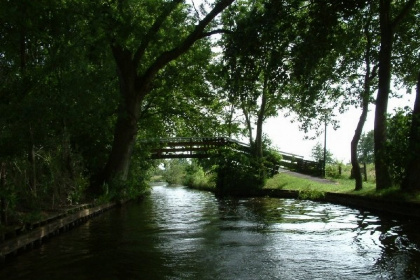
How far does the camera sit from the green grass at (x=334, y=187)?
1533 centimetres

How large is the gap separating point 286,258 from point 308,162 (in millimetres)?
25997

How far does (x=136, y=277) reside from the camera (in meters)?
7.37

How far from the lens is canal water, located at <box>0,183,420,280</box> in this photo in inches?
299

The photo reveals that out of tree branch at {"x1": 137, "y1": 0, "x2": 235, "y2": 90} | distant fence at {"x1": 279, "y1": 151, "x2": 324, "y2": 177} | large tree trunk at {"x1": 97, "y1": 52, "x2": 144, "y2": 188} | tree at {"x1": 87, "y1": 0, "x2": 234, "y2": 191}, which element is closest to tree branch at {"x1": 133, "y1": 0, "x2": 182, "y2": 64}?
tree at {"x1": 87, "y1": 0, "x2": 234, "y2": 191}

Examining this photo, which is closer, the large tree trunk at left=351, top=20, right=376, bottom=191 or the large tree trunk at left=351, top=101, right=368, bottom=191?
the large tree trunk at left=351, top=20, right=376, bottom=191

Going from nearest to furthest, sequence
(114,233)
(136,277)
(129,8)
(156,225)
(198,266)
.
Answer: (136,277), (198,266), (114,233), (156,225), (129,8)

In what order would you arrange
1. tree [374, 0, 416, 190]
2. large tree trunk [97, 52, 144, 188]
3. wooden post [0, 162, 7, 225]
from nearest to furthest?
1. wooden post [0, 162, 7, 225]
2. tree [374, 0, 416, 190]
3. large tree trunk [97, 52, 144, 188]

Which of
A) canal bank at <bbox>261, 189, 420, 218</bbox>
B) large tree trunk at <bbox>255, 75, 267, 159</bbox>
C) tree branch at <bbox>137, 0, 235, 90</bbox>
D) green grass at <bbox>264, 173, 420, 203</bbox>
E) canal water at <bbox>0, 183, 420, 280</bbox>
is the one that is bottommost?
canal water at <bbox>0, 183, 420, 280</bbox>

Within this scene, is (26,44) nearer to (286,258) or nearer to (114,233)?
(114,233)

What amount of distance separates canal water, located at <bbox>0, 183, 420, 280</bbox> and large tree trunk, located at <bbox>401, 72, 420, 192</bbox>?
5.58 ft

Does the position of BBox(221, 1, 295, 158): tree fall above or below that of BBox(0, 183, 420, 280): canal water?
above

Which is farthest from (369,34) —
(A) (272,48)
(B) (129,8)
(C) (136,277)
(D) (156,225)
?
(C) (136,277)

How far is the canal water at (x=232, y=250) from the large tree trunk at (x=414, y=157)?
170 cm

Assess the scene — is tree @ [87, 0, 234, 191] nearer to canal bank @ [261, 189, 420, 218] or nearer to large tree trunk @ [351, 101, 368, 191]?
large tree trunk @ [351, 101, 368, 191]
